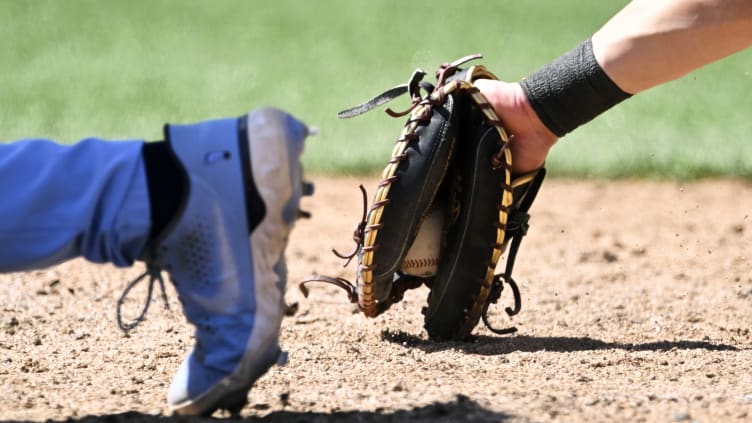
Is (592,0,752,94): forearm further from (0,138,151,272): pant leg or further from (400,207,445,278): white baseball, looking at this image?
(0,138,151,272): pant leg

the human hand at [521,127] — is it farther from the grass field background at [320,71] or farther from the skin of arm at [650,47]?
the grass field background at [320,71]

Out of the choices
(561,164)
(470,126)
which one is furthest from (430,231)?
(561,164)

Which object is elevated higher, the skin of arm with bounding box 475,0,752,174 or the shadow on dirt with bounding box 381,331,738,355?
the skin of arm with bounding box 475,0,752,174

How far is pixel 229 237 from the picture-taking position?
1.99 metres

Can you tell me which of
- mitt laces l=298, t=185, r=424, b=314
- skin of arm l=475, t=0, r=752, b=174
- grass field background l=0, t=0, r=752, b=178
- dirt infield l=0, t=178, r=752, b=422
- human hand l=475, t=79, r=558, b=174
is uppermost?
grass field background l=0, t=0, r=752, b=178

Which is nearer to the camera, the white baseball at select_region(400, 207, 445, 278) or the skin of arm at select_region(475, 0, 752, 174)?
the skin of arm at select_region(475, 0, 752, 174)

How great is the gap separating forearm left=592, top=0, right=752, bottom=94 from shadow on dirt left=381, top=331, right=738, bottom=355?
2.02 ft

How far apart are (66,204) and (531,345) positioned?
4.16ft

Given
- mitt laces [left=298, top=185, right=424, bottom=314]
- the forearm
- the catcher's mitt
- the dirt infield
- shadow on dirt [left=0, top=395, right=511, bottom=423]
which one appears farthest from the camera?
mitt laces [left=298, top=185, right=424, bottom=314]

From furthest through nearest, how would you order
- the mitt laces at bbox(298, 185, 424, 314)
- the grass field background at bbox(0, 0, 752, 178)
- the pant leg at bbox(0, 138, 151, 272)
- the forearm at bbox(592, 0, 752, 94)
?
the grass field background at bbox(0, 0, 752, 178), the mitt laces at bbox(298, 185, 424, 314), the forearm at bbox(592, 0, 752, 94), the pant leg at bbox(0, 138, 151, 272)

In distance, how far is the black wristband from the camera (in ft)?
8.76

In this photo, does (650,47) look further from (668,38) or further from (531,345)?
(531,345)

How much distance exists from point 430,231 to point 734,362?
756mm

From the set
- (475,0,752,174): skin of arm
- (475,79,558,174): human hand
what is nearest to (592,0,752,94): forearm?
(475,0,752,174): skin of arm
